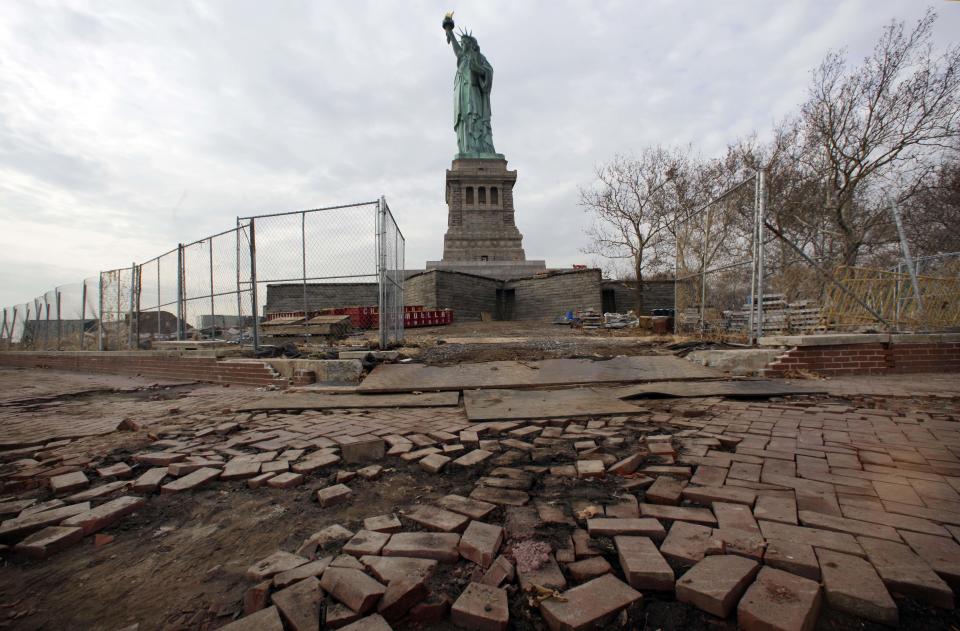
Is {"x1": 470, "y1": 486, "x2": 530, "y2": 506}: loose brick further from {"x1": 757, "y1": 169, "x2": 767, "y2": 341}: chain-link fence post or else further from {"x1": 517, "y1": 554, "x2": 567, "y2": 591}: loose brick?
{"x1": 757, "y1": 169, "x2": 767, "y2": 341}: chain-link fence post

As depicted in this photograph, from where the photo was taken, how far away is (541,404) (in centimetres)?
411

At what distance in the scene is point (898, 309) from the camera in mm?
6477

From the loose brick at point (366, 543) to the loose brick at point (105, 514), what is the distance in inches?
48.3

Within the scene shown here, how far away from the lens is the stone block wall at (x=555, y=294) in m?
21.0

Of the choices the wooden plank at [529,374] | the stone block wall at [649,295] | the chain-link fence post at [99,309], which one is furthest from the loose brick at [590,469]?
the stone block wall at [649,295]

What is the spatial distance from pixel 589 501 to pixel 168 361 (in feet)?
30.7

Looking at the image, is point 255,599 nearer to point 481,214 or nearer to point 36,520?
point 36,520

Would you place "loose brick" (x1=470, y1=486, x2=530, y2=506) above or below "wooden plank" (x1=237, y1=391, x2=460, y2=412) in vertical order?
below

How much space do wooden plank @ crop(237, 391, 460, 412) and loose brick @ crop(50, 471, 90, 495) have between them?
189 centimetres

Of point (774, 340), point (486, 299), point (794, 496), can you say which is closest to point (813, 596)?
point (794, 496)

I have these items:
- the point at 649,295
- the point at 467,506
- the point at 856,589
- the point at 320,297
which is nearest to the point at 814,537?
the point at 856,589

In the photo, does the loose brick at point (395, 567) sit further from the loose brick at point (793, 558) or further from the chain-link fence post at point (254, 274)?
the chain-link fence post at point (254, 274)

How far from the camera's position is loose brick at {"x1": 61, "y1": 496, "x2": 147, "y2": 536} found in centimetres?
191

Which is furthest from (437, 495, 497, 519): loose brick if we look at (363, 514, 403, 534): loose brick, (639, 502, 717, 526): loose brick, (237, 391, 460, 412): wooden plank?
(237, 391, 460, 412): wooden plank
